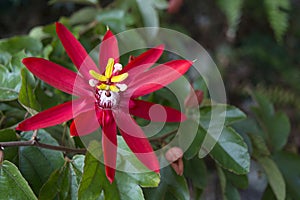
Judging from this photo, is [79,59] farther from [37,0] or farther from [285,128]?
[37,0]

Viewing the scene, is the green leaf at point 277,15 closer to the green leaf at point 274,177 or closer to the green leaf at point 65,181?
the green leaf at point 274,177

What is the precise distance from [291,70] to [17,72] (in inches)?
38.1

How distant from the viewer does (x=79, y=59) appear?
521 mm

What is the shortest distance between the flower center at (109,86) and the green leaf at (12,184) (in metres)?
0.11

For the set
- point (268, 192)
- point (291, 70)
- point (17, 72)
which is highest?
point (17, 72)

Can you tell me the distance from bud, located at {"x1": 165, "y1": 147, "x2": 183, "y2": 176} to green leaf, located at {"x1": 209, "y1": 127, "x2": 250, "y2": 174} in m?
0.05

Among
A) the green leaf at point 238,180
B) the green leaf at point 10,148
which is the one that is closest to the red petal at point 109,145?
the green leaf at point 10,148

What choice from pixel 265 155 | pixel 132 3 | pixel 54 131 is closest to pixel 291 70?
pixel 132 3

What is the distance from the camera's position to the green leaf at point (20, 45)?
733 mm

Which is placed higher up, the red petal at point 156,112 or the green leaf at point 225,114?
the red petal at point 156,112

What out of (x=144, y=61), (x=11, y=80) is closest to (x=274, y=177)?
(x=144, y=61)

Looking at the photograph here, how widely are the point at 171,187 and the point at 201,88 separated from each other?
211 mm

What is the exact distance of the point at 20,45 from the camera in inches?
29.3

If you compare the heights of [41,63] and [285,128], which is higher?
[41,63]
